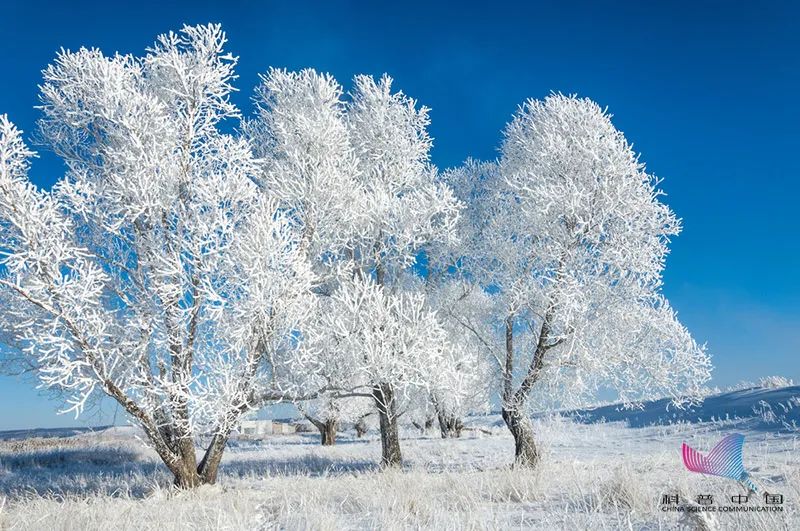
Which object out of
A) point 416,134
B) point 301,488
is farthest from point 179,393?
point 416,134

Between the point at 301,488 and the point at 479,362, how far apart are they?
25.1ft

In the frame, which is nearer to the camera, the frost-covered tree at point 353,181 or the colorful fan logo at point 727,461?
the colorful fan logo at point 727,461

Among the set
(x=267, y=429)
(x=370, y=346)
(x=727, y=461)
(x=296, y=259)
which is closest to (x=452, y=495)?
(x=727, y=461)

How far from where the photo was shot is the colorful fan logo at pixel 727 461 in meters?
3.87

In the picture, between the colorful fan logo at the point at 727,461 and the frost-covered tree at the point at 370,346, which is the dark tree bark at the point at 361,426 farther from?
the colorful fan logo at the point at 727,461

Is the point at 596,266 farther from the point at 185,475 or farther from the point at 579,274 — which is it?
the point at 185,475

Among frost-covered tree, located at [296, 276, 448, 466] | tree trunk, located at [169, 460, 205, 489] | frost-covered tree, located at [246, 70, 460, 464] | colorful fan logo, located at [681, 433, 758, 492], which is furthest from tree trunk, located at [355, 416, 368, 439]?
colorful fan logo, located at [681, 433, 758, 492]

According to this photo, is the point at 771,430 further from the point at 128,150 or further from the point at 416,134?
the point at 128,150

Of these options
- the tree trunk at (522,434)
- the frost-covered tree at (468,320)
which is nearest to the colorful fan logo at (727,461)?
the tree trunk at (522,434)

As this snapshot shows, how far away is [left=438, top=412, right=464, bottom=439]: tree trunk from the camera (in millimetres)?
22672

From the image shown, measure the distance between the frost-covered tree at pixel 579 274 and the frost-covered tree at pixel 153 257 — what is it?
5055 millimetres

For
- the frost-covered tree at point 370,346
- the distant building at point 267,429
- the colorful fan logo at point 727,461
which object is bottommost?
the distant building at point 267,429

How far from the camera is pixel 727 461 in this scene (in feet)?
13.2

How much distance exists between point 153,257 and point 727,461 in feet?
30.8
